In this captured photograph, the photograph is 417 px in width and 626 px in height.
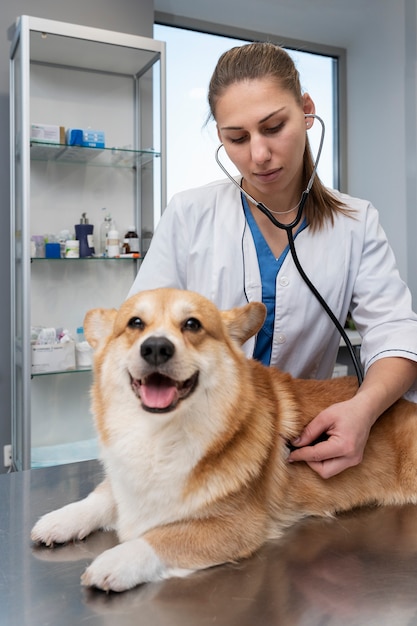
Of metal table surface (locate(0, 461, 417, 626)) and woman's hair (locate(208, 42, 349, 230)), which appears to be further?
woman's hair (locate(208, 42, 349, 230))

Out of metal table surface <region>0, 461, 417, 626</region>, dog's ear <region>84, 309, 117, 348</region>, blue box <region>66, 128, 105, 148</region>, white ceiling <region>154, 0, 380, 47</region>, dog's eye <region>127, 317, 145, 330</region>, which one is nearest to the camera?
metal table surface <region>0, 461, 417, 626</region>

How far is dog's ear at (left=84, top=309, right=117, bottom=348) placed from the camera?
3.81 ft

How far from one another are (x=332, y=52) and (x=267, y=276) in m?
3.18

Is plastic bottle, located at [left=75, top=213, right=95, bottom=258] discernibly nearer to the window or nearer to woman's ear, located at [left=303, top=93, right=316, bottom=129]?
the window

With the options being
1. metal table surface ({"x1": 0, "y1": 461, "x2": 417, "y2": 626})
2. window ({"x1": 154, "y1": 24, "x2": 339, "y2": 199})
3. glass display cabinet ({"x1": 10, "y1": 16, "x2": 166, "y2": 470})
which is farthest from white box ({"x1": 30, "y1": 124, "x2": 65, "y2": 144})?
metal table surface ({"x1": 0, "y1": 461, "x2": 417, "y2": 626})

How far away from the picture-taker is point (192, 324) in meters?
1.07

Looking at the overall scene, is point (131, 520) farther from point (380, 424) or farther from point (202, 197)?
→ point (202, 197)

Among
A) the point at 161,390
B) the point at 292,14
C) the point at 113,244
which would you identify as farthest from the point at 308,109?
the point at 292,14

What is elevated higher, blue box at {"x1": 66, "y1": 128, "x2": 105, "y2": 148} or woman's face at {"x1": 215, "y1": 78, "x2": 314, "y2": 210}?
blue box at {"x1": 66, "y1": 128, "x2": 105, "y2": 148}

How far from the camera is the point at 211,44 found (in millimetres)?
3625

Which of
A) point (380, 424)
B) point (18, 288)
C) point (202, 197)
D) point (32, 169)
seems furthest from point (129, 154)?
point (380, 424)

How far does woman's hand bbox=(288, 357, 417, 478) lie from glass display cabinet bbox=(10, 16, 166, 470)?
1.80 metres

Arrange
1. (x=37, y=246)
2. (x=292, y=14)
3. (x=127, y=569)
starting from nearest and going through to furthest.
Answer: (x=127, y=569), (x=37, y=246), (x=292, y=14)

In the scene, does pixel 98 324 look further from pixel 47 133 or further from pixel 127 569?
pixel 47 133
